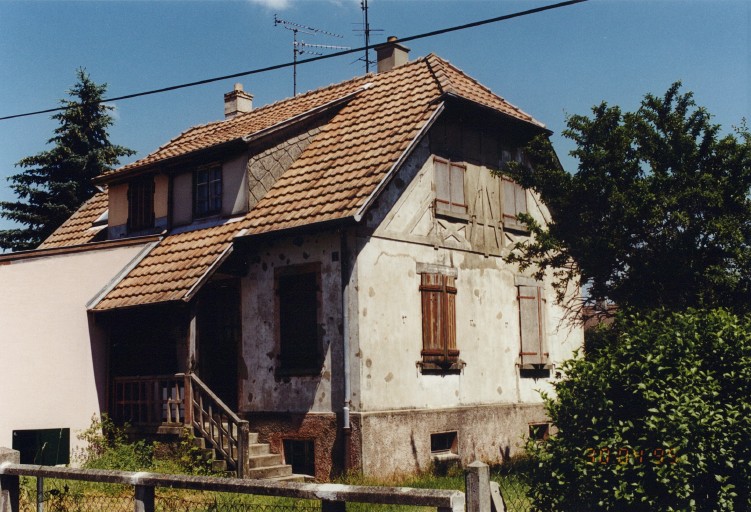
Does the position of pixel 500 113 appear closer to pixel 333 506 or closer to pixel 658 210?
pixel 658 210

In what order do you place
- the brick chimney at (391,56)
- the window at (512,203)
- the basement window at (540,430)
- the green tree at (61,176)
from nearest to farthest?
the window at (512,203)
the basement window at (540,430)
the brick chimney at (391,56)
the green tree at (61,176)

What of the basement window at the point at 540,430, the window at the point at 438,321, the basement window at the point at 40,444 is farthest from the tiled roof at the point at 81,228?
the basement window at the point at 540,430

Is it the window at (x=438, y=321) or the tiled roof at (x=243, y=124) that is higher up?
the tiled roof at (x=243, y=124)

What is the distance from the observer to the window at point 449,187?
16.5 meters

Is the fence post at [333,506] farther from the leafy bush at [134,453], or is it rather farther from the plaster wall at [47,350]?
the plaster wall at [47,350]

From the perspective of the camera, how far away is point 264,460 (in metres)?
14.6

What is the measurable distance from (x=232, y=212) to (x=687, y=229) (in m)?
8.64

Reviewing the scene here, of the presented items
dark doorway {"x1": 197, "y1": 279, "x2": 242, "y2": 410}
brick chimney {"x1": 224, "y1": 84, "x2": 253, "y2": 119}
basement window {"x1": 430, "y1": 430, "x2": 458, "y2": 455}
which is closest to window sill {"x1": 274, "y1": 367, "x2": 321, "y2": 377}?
dark doorway {"x1": 197, "y1": 279, "x2": 242, "y2": 410}

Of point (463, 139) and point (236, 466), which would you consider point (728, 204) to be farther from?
point (236, 466)

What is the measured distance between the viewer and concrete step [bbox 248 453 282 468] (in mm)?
14305

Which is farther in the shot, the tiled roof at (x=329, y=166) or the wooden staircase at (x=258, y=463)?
the tiled roof at (x=329, y=166)

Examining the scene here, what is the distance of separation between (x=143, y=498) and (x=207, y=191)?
36.7ft

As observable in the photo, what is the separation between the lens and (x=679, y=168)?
556 inches

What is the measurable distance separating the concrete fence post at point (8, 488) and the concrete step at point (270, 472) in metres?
5.78
